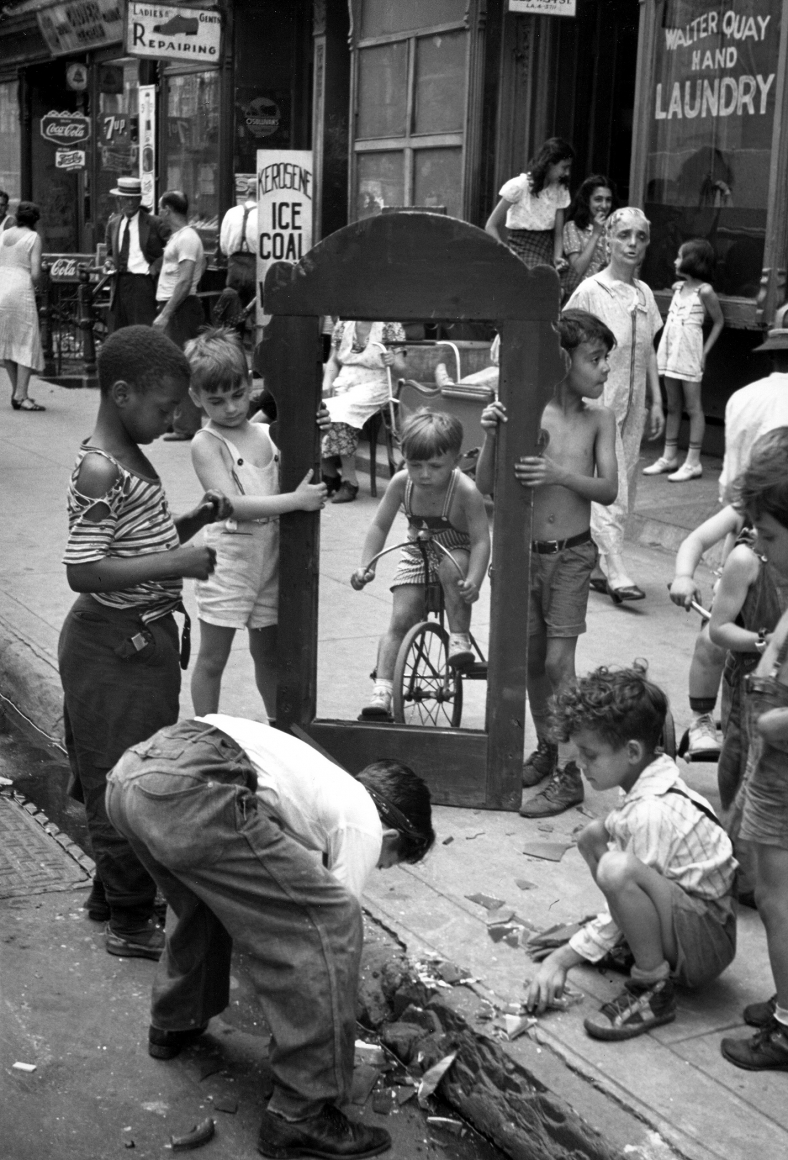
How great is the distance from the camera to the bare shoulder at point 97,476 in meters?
3.93

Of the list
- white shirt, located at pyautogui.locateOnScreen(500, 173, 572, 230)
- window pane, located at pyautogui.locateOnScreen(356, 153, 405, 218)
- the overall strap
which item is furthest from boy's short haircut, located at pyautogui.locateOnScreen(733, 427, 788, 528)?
window pane, located at pyautogui.locateOnScreen(356, 153, 405, 218)

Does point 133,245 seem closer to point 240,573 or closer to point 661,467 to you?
point 661,467

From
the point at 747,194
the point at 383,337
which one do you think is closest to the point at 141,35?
the point at 383,337

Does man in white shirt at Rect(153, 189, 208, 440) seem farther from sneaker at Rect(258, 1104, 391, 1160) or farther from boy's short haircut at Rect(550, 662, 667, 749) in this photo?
sneaker at Rect(258, 1104, 391, 1160)

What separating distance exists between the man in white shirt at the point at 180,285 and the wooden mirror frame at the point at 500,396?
737 cm

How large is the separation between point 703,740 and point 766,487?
71.8 inches

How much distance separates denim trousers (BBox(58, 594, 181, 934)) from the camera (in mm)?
4090

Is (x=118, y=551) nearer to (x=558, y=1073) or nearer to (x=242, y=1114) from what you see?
(x=242, y=1114)

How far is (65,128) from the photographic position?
20188 mm

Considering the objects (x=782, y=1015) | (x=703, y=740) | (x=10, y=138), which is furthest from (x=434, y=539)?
(x=10, y=138)

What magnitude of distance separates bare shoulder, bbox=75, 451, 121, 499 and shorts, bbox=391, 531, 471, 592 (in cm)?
145

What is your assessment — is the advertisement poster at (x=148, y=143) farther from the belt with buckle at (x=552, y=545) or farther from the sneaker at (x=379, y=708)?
the belt with buckle at (x=552, y=545)

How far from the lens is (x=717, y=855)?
11.8ft

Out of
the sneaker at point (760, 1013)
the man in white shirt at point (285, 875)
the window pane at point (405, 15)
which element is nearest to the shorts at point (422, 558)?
the man in white shirt at point (285, 875)
